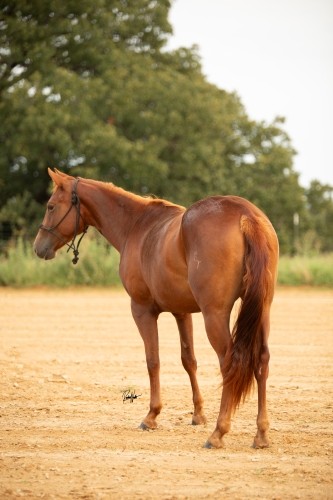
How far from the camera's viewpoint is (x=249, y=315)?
666 cm

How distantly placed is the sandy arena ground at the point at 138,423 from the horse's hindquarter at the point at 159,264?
44.5 inches

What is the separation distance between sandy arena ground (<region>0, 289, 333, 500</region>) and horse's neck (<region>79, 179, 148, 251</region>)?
1695 mm

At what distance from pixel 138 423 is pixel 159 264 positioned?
1475 mm

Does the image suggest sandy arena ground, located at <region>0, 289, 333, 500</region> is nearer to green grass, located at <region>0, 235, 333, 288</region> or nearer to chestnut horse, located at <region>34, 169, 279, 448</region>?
chestnut horse, located at <region>34, 169, 279, 448</region>

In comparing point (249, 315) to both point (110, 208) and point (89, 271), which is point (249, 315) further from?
point (89, 271)

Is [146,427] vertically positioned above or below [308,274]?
below

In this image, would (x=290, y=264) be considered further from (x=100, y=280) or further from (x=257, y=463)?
(x=257, y=463)

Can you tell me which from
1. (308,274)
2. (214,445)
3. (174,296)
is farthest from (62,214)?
(308,274)

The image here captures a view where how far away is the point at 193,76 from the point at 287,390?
3497cm

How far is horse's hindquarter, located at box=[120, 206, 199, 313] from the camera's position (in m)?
7.27

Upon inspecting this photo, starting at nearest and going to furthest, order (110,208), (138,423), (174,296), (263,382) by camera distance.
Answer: (263,382) < (174,296) < (138,423) < (110,208)

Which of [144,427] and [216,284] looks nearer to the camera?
[216,284]

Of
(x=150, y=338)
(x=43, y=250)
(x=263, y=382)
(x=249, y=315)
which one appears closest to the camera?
(x=249, y=315)

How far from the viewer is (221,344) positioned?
6789 millimetres
